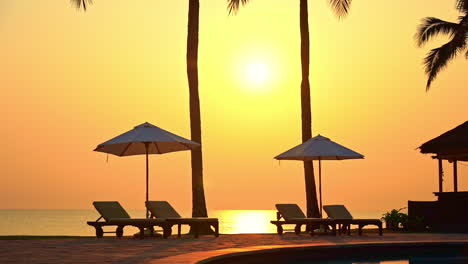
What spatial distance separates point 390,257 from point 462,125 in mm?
11327

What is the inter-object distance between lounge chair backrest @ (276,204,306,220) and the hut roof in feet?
20.4

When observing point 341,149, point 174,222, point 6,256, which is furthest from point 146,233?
point 6,256

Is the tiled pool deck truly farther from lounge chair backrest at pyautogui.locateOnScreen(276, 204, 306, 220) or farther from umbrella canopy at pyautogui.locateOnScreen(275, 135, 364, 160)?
umbrella canopy at pyautogui.locateOnScreen(275, 135, 364, 160)

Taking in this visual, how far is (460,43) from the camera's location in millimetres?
34000

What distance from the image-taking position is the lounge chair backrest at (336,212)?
949 inches

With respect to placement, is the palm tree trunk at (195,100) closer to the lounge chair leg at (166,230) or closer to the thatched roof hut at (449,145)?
the lounge chair leg at (166,230)

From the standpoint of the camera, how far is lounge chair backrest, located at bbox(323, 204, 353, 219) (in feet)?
79.0

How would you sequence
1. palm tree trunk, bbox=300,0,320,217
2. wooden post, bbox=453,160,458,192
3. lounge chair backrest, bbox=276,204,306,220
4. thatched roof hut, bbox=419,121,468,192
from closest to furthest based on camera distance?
lounge chair backrest, bbox=276,204,306,220 < palm tree trunk, bbox=300,0,320,217 < thatched roof hut, bbox=419,121,468,192 < wooden post, bbox=453,160,458,192

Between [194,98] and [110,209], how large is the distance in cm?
488

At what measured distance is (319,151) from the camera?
958 inches

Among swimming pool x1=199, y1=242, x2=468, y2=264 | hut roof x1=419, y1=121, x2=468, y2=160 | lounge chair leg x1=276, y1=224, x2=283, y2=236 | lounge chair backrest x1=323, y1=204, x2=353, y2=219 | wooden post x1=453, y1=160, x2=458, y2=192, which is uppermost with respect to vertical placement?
hut roof x1=419, y1=121, x2=468, y2=160

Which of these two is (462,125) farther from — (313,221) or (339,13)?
(313,221)

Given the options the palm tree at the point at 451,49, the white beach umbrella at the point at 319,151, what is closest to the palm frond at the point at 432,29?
the palm tree at the point at 451,49

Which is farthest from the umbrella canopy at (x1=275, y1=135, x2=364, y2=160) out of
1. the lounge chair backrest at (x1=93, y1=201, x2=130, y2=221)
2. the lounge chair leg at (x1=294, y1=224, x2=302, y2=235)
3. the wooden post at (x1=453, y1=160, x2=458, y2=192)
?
the wooden post at (x1=453, y1=160, x2=458, y2=192)
